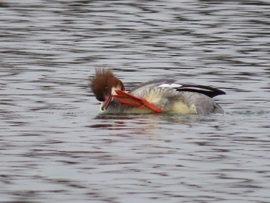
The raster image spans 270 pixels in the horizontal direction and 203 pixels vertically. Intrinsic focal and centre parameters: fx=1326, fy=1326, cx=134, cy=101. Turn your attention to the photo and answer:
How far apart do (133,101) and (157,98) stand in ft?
1.00

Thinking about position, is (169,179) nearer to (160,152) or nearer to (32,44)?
(160,152)

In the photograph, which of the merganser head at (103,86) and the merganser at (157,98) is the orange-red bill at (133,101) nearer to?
the merganser at (157,98)

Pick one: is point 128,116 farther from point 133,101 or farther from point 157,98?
point 157,98

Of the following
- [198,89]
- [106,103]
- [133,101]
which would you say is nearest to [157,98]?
[133,101]

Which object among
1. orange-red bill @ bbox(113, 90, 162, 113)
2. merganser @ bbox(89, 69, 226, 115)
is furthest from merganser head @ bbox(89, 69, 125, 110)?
orange-red bill @ bbox(113, 90, 162, 113)

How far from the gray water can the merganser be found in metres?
0.18

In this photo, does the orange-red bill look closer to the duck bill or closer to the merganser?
the merganser

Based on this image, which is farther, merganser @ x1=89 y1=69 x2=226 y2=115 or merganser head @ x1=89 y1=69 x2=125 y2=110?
merganser head @ x1=89 y1=69 x2=125 y2=110

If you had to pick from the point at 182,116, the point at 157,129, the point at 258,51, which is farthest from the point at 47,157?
the point at 258,51

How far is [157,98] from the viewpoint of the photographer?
50.4 ft

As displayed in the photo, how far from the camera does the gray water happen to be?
1098cm

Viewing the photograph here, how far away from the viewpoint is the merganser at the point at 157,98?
1519cm

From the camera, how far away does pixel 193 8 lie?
2756cm

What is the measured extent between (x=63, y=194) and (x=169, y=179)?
1092mm
